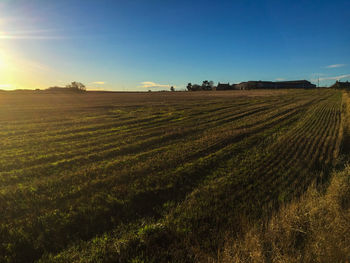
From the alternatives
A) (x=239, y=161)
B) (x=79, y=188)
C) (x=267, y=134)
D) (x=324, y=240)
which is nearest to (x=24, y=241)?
(x=79, y=188)

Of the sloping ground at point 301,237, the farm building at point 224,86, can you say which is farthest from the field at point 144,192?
the farm building at point 224,86

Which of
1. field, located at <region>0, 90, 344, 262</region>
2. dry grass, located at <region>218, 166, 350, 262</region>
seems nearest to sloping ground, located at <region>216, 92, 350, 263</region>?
dry grass, located at <region>218, 166, 350, 262</region>

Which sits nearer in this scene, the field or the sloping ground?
the sloping ground

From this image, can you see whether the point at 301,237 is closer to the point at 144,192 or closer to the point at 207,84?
the point at 144,192

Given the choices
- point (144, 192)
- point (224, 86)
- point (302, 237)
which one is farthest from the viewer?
point (224, 86)

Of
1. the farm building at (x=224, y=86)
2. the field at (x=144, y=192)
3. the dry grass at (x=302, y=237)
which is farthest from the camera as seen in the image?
the farm building at (x=224, y=86)

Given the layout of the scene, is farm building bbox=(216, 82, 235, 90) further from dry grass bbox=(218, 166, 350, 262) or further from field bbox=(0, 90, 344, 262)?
dry grass bbox=(218, 166, 350, 262)

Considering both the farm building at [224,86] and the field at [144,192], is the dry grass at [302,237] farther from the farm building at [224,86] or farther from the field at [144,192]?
the farm building at [224,86]

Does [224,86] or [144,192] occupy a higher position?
[224,86]

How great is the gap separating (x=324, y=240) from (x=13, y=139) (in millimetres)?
18058

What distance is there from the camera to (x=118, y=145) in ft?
38.3

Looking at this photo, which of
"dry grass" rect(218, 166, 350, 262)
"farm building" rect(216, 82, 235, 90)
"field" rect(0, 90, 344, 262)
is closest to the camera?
"dry grass" rect(218, 166, 350, 262)

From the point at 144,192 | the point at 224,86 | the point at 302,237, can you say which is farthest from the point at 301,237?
the point at 224,86

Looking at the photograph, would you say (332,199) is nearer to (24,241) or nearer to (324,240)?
(324,240)
